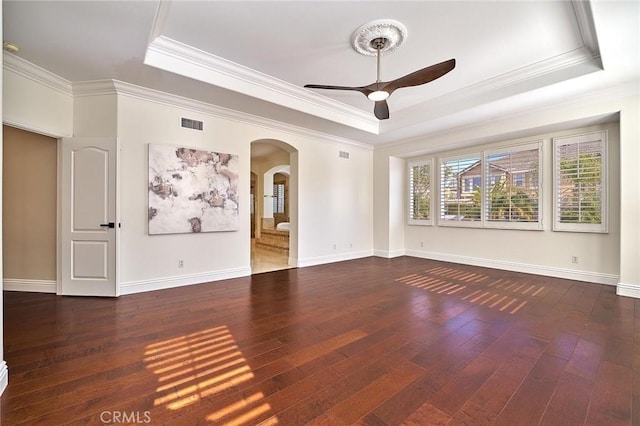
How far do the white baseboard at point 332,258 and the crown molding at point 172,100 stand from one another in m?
2.68

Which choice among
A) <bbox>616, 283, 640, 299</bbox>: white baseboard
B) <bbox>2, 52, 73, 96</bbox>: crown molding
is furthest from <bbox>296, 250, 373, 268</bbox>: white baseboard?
<bbox>2, 52, 73, 96</bbox>: crown molding

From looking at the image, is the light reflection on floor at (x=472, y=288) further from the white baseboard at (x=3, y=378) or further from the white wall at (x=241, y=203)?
the white baseboard at (x=3, y=378)

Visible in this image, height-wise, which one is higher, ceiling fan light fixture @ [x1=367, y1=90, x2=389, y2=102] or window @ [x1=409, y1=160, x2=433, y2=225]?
ceiling fan light fixture @ [x1=367, y1=90, x2=389, y2=102]

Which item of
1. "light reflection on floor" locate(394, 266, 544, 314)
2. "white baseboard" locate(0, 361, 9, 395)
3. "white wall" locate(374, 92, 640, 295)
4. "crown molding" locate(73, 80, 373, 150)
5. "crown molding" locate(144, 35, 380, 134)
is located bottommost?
"light reflection on floor" locate(394, 266, 544, 314)

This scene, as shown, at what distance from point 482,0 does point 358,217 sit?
489 centimetres

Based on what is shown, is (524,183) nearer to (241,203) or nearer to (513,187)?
(513,187)

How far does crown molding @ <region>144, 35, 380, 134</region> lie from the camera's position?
11.0 ft

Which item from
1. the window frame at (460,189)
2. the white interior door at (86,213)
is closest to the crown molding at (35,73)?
the white interior door at (86,213)

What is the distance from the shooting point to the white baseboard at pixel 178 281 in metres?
3.92

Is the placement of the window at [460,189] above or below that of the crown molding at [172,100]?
below

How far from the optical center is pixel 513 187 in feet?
17.8

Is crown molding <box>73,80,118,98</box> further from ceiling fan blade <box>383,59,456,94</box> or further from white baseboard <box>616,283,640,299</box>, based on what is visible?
white baseboard <box>616,283,640,299</box>

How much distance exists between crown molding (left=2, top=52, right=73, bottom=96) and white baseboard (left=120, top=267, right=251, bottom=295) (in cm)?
277

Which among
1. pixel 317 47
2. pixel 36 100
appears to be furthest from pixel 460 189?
pixel 36 100
